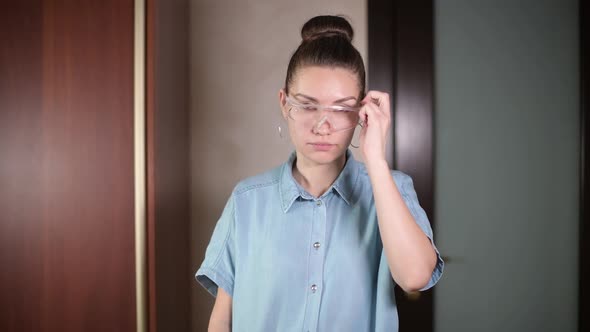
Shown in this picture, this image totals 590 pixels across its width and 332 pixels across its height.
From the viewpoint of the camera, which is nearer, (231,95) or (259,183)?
(259,183)

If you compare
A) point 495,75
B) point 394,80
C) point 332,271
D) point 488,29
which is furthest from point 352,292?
point 488,29

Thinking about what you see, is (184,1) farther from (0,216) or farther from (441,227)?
(441,227)

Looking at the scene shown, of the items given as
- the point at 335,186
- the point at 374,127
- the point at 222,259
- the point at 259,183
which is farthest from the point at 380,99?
the point at 222,259

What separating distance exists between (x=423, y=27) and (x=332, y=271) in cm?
116

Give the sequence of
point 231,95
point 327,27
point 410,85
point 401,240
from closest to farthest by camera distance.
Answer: point 401,240 → point 327,27 → point 410,85 → point 231,95

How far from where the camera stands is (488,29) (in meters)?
1.47

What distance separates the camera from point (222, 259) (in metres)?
0.87

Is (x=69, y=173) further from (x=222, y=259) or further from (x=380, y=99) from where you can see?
(x=380, y=99)

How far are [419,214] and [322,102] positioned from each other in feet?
1.03

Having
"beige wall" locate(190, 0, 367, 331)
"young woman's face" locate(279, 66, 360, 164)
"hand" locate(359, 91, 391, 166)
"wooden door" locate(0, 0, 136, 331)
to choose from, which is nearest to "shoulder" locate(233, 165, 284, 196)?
"young woman's face" locate(279, 66, 360, 164)

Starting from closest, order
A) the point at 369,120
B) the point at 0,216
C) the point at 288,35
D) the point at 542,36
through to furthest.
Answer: the point at 369,120 → the point at 0,216 → the point at 542,36 → the point at 288,35

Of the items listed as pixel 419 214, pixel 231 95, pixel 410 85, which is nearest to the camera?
pixel 419 214

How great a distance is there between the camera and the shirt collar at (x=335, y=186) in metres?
0.85

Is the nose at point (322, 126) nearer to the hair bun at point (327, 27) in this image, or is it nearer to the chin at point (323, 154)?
the chin at point (323, 154)
